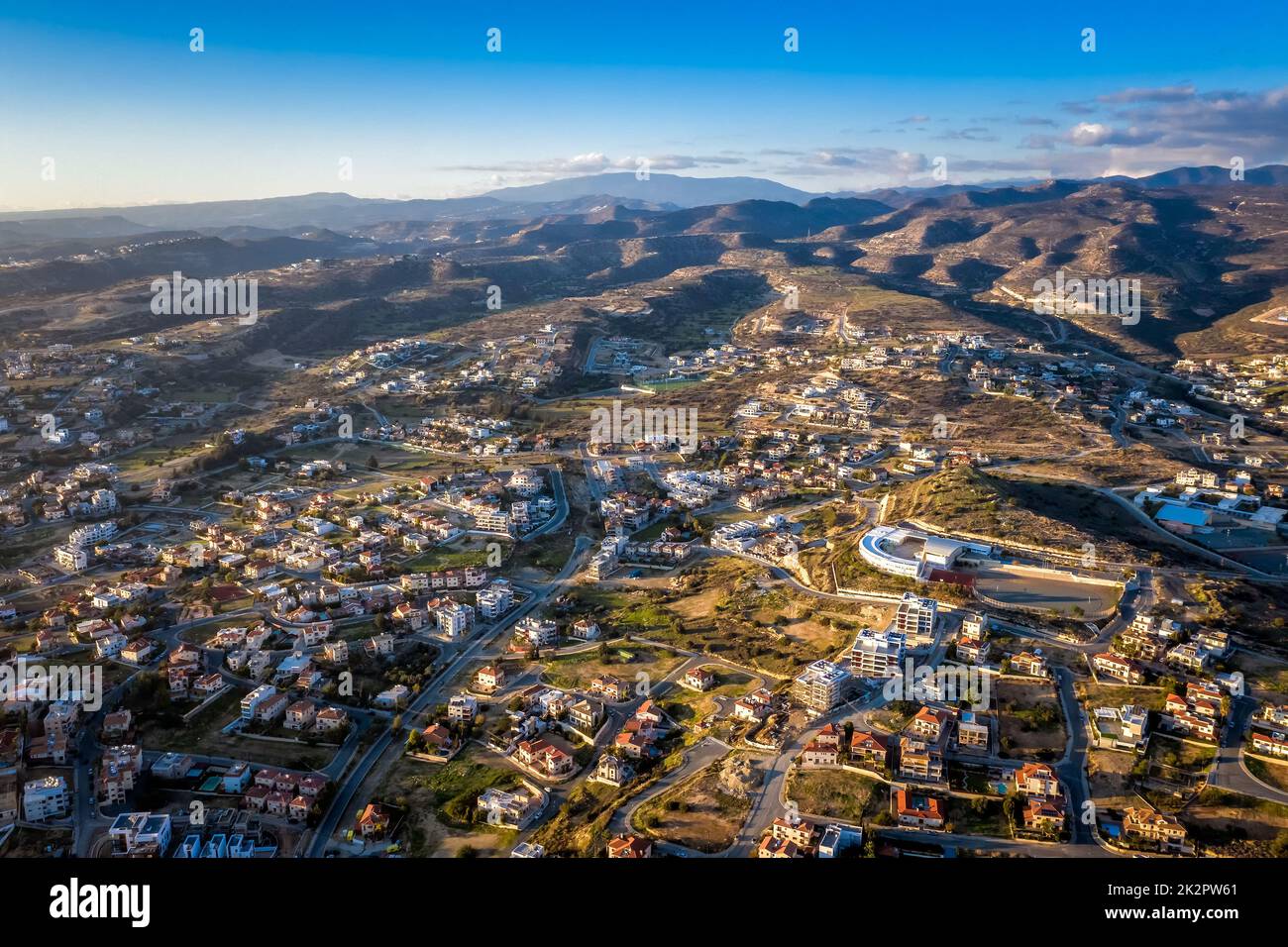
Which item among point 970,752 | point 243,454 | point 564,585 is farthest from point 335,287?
point 970,752

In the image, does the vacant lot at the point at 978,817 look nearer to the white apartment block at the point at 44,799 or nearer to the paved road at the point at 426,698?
the paved road at the point at 426,698

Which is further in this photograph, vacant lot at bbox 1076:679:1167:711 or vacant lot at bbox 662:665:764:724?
vacant lot at bbox 662:665:764:724

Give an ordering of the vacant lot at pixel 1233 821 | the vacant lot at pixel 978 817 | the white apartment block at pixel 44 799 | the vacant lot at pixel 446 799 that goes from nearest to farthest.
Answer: the vacant lot at pixel 1233 821, the vacant lot at pixel 978 817, the vacant lot at pixel 446 799, the white apartment block at pixel 44 799

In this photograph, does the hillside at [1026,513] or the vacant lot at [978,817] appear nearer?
the vacant lot at [978,817]

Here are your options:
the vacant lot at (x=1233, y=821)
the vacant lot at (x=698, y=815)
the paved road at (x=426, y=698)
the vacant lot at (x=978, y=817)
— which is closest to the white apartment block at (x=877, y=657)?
the vacant lot at (x=978, y=817)

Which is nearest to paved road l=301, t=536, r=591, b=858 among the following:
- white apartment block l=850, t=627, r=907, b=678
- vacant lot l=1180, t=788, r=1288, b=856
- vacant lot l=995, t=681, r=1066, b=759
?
white apartment block l=850, t=627, r=907, b=678

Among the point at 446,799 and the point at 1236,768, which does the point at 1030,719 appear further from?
the point at 446,799

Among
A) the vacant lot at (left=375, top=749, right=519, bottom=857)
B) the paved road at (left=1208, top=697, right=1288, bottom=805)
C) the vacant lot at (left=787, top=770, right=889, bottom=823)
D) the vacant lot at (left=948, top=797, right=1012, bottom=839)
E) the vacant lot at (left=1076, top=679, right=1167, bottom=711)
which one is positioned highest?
the vacant lot at (left=1076, top=679, right=1167, bottom=711)

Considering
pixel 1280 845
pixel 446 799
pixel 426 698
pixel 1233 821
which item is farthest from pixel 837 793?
pixel 426 698

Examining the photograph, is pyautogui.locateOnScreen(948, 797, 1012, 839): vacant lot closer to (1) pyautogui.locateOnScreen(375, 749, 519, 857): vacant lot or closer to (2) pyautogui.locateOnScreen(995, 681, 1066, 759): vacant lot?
(2) pyautogui.locateOnScreen(995, 681, 1066, 759): vacant lot

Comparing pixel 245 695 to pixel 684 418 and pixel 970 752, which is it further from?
pixel 684 418

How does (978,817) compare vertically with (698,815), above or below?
above
